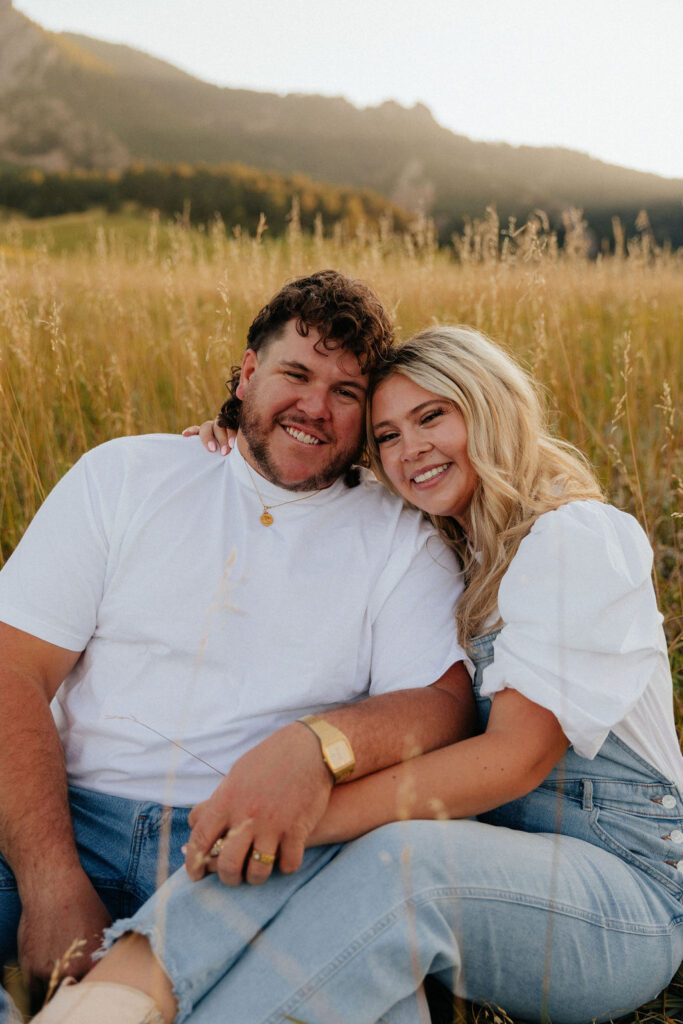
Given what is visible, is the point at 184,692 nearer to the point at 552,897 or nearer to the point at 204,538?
the point at 204,538

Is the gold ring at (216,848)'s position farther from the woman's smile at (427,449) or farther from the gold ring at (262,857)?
the woman's smile at (427,449)

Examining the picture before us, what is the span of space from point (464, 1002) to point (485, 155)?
146 feet

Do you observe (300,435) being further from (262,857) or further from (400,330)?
(400,330)

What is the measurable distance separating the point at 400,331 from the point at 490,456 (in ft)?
5.33

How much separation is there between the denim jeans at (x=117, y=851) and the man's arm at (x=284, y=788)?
0.94 feet

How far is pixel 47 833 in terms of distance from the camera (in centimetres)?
163

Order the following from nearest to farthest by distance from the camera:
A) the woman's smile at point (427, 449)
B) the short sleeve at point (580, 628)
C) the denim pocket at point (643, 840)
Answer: the short sleeve at point (580, 628), the denim pocket at point (643, 840), the woman's smile at point (427, 449)

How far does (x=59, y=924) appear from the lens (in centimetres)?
152

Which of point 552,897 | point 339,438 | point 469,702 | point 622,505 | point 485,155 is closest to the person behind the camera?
point 552,897

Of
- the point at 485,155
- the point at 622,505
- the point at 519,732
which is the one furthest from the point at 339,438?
the point at 485,155

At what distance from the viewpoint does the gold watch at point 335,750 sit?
144 cm

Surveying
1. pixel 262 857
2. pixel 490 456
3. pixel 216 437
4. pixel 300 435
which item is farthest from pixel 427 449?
pixel 262 857

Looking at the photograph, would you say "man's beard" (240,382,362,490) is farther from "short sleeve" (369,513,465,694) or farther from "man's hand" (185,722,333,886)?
"man's hand" (185,722,333,886)

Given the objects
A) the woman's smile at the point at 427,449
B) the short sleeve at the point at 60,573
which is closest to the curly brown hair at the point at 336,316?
the woman's smile at the point at 427,449
